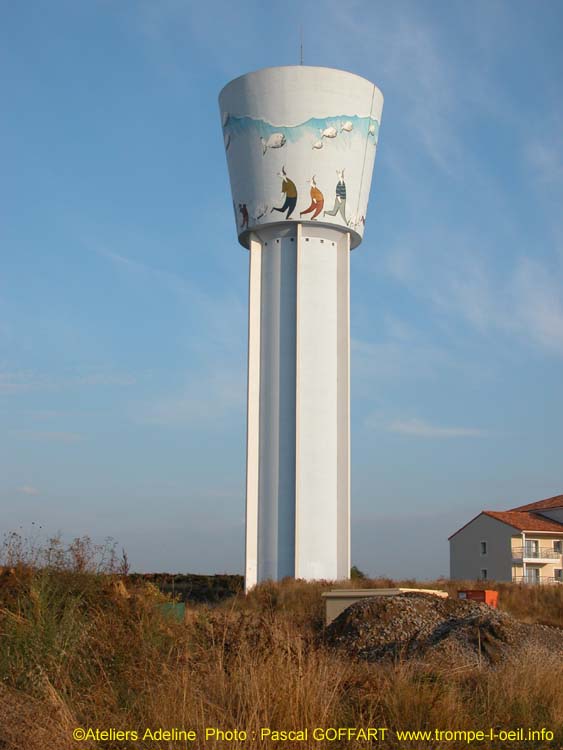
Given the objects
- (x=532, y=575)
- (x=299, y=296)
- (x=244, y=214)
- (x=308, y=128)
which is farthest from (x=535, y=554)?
(x=308, y=128)

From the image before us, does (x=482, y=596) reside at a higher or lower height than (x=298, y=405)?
lower

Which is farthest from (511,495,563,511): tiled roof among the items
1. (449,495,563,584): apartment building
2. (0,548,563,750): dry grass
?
(0,548,563,750): dry grass

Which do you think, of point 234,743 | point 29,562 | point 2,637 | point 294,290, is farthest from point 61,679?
point 294,290

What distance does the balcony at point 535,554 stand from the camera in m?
52.3

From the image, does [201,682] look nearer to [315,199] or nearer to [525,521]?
[315,199]

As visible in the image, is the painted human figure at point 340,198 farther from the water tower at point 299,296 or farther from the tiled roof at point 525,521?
the tiled roof at point 525,521

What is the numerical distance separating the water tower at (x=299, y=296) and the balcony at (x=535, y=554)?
79.1 feet

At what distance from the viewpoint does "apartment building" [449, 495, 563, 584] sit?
172 feet

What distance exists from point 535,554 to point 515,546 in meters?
1.29

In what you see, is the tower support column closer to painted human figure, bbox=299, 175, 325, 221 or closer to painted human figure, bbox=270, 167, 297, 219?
painted human figure, bbox=299, 175, 325, 221

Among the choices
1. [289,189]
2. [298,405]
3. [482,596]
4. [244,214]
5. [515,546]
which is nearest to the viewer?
[482,596]

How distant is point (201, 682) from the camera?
860 cm

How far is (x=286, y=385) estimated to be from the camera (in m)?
32.1

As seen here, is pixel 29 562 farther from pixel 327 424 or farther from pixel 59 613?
pixel 327 424
